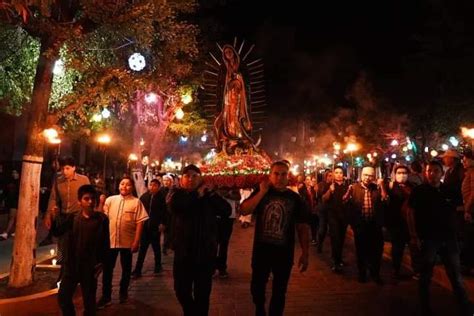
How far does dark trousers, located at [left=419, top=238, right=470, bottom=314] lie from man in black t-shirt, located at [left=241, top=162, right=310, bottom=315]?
1733 mm

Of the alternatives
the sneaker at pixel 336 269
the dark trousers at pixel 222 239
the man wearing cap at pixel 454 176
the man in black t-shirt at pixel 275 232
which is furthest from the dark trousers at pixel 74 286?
the man wearing cap at pixel 454 176

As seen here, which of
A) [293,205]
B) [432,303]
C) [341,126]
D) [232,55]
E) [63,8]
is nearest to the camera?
[293,205]

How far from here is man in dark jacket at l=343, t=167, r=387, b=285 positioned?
27.5 feet

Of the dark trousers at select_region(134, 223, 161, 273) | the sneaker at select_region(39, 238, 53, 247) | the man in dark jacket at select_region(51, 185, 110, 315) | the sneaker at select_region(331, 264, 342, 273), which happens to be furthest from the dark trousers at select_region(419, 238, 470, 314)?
the sneaker at select_region(39, 238, 53, 247)

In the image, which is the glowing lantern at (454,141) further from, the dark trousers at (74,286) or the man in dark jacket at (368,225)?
the dark trousers at (74,286)

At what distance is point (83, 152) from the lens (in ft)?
116

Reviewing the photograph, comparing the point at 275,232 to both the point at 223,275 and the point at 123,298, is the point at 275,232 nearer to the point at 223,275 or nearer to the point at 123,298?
the point at 123,298

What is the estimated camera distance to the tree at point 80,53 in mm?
8211

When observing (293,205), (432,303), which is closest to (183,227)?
(293,205)

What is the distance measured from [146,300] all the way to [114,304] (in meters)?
0.47

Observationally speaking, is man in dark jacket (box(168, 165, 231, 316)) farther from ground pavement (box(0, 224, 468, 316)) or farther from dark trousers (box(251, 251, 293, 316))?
ground pavement (box(0, 224, 468, 316))

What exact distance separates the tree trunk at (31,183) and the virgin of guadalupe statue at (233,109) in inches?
179

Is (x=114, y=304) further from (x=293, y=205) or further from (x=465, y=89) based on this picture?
(x=465, y=89)

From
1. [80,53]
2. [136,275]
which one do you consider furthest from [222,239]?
[80,53]
